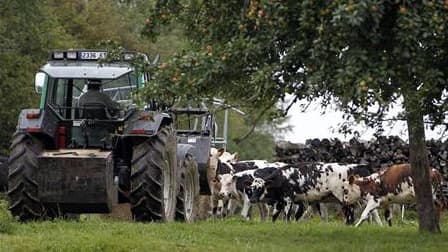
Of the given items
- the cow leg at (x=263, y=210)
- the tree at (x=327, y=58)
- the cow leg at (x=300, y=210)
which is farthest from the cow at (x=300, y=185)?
the tree at (x=327, y=58)

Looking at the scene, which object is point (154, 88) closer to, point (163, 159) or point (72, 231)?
point (72, 231)

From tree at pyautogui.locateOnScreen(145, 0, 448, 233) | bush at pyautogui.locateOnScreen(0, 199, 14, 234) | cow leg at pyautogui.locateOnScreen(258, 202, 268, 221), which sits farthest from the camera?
cow leg at pyautogui.locateOnScreen(258, 202, 268, 221)

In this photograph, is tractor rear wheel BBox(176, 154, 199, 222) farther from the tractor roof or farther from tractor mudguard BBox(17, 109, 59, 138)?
tractor mudguard BBox(17, 109, 59, 138)

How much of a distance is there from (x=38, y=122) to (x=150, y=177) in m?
1.92

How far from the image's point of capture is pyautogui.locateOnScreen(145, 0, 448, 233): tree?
341 inches

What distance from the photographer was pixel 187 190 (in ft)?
59.2

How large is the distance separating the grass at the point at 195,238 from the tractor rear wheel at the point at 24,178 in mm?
533

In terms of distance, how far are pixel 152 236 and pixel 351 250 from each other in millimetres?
2677

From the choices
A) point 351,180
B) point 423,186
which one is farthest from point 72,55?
point 351,180

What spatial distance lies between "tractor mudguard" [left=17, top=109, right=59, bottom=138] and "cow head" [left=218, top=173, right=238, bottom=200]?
9.33 m

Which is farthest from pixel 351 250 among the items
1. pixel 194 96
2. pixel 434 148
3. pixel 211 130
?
pixel 434 148

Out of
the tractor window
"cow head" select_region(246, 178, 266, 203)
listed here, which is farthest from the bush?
"cow head" select_region(246, 178, 266, 203)

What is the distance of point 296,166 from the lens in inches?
891

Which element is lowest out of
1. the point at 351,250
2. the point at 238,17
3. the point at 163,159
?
the point at 351,250
